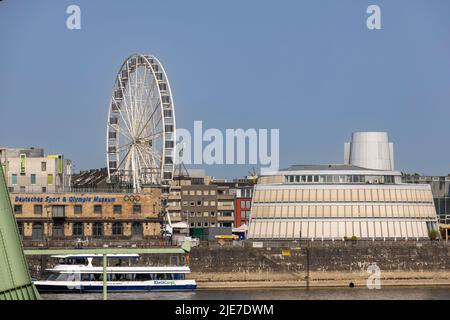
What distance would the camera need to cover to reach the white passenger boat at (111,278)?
8569 centimetres

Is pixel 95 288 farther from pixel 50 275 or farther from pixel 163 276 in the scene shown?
pixel 163 276

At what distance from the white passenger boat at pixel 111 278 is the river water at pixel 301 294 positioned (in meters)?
1.65

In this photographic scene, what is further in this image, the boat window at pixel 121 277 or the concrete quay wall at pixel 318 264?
the concrete quay wall at pixel 318 264

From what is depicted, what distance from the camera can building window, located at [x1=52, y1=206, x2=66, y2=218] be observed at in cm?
10569

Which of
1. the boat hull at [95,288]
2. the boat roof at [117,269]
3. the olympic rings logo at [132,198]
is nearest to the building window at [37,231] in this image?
the olympic rings logo at [132,198]

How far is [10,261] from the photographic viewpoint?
1955 centimetres

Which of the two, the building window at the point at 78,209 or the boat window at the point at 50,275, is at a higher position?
the building window at the point at 78,209

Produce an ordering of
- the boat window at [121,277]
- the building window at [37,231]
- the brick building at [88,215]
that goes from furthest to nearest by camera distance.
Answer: the brick building at [88,215] → the building window at [37,231] → the boat window at [121,277]

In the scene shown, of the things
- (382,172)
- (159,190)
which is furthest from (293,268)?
(382,172)

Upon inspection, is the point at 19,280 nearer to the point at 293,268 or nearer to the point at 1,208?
the point at 1,208

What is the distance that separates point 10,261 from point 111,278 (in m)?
68.1

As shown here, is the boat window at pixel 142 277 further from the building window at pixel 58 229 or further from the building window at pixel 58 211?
the building window at pixel 58 211

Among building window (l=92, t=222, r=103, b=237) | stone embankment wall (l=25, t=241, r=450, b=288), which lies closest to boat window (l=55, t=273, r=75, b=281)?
stone embankment wall (l=25, t=241, r=450, b=288)

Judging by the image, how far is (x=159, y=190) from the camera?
351 feet
